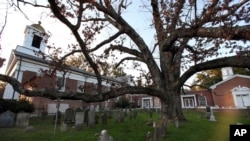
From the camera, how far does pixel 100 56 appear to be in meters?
11.1

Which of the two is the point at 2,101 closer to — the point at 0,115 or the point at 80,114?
the point at 0,115

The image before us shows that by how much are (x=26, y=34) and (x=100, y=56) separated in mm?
18185

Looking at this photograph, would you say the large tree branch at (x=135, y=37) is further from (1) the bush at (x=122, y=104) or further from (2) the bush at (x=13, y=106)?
(1) the bush at (x=122, y=104)

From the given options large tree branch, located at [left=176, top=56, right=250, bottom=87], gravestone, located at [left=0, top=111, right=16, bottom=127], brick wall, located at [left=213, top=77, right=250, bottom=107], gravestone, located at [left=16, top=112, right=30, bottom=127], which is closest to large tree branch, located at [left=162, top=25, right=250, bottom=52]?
large tree branch, located at [left=176, top=56, right=250, bottom=87]

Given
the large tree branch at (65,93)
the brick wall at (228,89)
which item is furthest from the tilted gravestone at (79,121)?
the brick wall at (228,89)

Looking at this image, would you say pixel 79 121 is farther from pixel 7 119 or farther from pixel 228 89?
pixel 228 89

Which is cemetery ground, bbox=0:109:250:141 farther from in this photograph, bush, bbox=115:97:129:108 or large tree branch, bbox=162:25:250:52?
bush, bbox=115:97:129:108

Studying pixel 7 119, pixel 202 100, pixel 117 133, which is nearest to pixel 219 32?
pixel 117 133

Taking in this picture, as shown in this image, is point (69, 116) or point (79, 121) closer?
point (79, 121)

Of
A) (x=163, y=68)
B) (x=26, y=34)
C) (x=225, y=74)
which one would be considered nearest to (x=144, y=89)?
(x=163, y=68)

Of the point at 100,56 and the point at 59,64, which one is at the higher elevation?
the point at 100,56

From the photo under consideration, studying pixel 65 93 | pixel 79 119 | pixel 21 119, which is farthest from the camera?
pixel 21 119

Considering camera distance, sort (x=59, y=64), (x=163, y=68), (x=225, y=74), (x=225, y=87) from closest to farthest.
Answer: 1. (x=59, y=64)
2. (x=163, y=68)
3. (x=225, y=87)
4. (x=225, y=74)

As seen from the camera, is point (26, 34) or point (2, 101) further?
point (26, 34)
